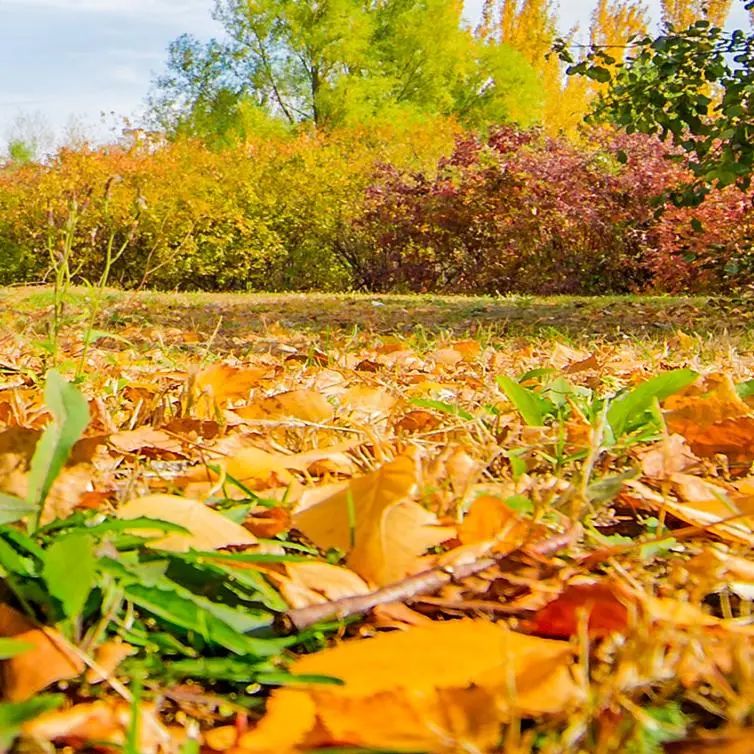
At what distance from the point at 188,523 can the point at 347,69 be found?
2415 centimetres

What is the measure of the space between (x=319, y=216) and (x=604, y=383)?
12.5m

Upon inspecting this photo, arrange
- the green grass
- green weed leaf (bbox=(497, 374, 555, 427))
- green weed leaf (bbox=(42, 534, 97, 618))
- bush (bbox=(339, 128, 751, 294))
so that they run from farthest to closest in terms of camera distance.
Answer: bush (bbox=(339, 128, 751, 294)) → the green grass → green weed leaf (bbox=(497, 374, 555, 427)) → green weed leaf (bbox=(42, 534, 97, 618))

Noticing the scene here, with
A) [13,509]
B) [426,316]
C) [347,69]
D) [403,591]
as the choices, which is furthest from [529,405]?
[347,69]

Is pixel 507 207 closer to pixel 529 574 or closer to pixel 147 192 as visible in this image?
pixel 147 192

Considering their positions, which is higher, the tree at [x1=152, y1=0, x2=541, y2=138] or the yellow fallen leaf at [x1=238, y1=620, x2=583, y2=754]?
the tree at [x1=152, y1=0, x2=541, y2=138]

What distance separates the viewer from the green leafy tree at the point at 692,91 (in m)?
4.40

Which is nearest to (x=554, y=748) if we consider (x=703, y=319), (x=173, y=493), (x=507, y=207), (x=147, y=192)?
(x=173, y=493)

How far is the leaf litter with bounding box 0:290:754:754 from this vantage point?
1.63 feet

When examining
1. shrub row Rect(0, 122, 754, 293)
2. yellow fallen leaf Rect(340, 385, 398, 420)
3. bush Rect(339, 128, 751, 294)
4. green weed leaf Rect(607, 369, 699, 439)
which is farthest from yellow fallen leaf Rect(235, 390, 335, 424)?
bush Rect(339, 128, 751, 294)

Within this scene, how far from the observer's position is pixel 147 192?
1353 centimetres

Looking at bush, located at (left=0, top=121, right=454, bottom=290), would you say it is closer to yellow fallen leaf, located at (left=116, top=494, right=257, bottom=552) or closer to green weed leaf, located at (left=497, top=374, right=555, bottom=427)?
green weed leaf, located at (left=497, top=374, right=555, bottom=427)

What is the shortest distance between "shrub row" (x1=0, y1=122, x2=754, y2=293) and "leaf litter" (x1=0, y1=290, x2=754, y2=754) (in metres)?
9.49

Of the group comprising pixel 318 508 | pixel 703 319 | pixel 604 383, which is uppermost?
pixel 318 508

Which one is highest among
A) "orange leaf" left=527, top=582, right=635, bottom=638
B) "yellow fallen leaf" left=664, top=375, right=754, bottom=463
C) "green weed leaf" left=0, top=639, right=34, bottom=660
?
"green weed leaf" left=0, top=639, right=34, bottom=660
